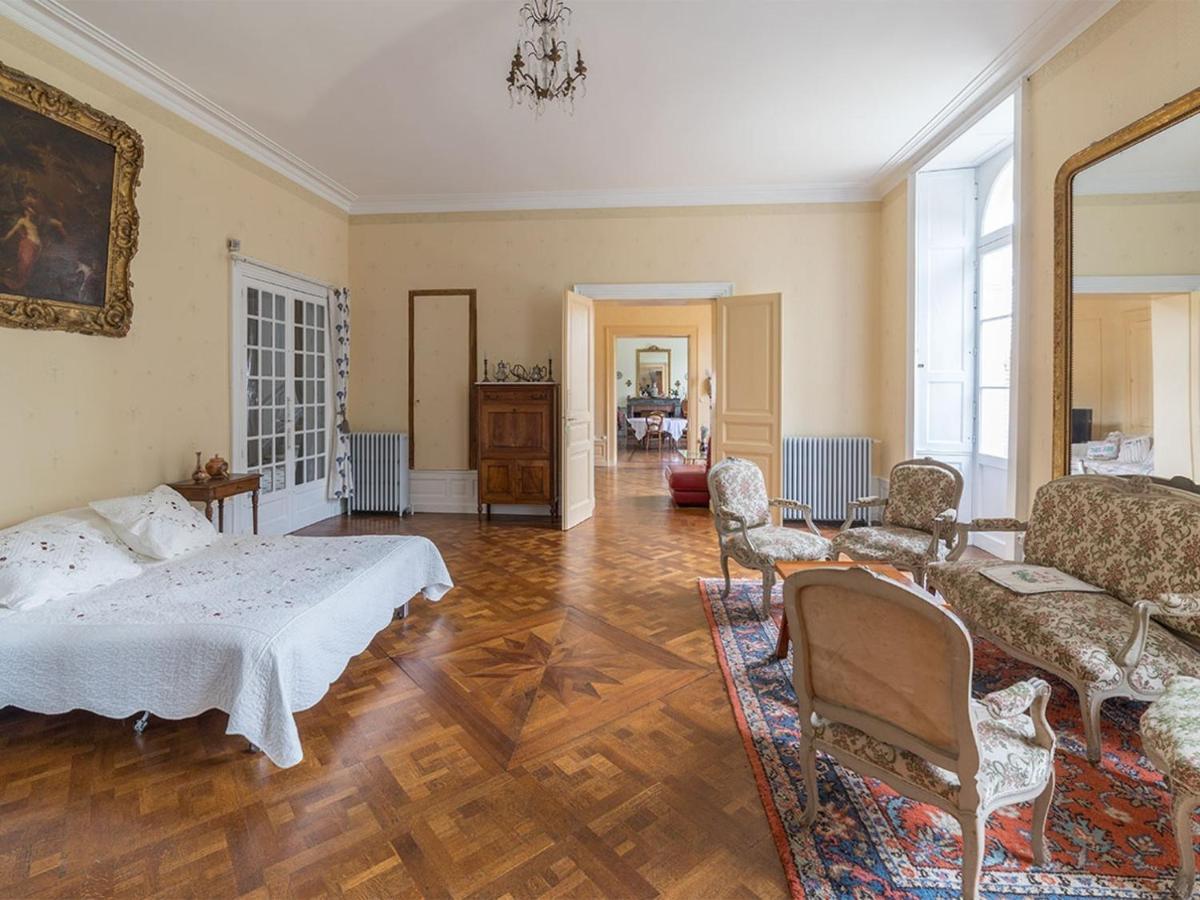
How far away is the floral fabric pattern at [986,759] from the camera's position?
1.59 metres

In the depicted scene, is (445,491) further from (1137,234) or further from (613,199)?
(1137,234)

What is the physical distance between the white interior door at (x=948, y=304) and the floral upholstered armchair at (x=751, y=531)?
234cm

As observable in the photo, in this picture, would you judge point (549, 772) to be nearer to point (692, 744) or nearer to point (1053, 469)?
point (692, 744)

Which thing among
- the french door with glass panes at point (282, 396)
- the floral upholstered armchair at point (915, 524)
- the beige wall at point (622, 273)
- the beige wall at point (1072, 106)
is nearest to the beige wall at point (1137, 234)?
the beige wall at point (1072, 106)

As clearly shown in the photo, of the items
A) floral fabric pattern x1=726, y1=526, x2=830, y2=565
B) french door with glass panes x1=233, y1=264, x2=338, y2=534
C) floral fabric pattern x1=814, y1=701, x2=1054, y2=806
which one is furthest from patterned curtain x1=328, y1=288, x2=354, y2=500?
floral fabric pattern x1=814, y1=701, x2=1054, y2=806

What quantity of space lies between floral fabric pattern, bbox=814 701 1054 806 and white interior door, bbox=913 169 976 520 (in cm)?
447

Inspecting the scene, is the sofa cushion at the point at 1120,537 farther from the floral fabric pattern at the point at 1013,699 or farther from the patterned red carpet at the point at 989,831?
the floral fabric pattern at the point at 1013,699

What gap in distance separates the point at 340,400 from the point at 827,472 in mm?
5365

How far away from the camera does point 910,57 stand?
4.04 meters

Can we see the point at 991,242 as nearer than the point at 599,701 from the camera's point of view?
No

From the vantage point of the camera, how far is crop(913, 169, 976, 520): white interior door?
18.5ft

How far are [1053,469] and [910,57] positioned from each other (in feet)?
9.08

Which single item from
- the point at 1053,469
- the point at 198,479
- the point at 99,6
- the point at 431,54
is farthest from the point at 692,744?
the point at 99,6

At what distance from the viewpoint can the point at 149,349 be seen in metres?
4.29
